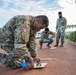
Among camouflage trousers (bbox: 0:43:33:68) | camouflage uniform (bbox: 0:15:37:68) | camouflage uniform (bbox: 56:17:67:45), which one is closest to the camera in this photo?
camouflage uniform (bbox: 0:15:37:68)

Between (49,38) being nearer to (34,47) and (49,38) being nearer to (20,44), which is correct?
(34,47)

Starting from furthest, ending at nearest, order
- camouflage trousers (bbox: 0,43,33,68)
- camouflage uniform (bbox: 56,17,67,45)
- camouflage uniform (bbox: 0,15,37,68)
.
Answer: camouflage uniform (bbox: 56,17,67,45) → camouflage trousers (bbox: 0,43,33,68) → camouflage uniform (bbox: 0,15,37,68)

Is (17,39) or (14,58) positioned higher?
(17,39)

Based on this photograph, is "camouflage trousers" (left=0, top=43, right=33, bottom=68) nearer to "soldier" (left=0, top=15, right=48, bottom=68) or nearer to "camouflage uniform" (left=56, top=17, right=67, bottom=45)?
"soldier" (left=0, top=15, right=48, bottom=68)

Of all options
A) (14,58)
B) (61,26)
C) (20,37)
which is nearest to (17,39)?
(20,37)

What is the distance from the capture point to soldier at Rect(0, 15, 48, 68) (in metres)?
5.24

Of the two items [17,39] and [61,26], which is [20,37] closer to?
[17,39]

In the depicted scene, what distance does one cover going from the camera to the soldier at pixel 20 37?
524 cm

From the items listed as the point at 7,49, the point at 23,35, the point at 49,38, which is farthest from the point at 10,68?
the point at 49,38

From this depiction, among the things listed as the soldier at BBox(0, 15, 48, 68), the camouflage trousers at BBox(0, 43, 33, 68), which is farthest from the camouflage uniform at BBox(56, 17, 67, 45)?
the camouflage trousers at BBox(0, 43, 33, 68)

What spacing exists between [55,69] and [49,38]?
807cm

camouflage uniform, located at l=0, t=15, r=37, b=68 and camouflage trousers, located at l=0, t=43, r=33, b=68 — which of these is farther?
camouflage trousers, located at l=0, t=43, r=33, b=68

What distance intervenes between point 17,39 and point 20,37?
0.33 ft

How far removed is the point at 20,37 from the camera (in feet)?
17.1
